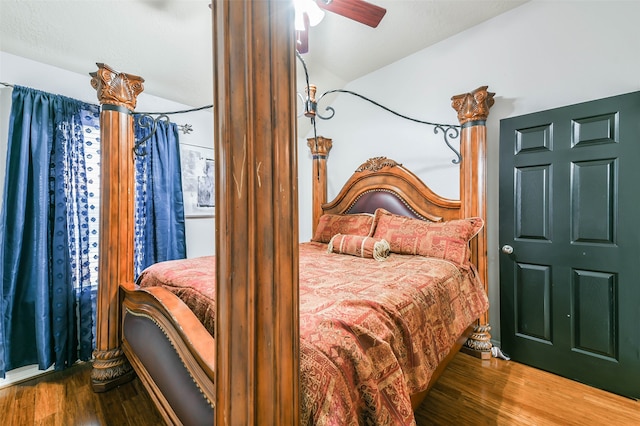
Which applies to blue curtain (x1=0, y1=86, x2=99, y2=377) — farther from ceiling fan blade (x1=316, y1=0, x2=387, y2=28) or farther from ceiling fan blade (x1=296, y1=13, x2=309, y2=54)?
ceiling fan blade (x1=316, y1=0, x2=387, y2=28)

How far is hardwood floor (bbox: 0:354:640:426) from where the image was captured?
1.57m

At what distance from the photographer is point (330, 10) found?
5.39ft

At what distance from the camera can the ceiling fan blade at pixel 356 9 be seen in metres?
1.56

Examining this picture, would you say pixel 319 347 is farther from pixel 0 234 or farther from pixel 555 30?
pixel 555 30

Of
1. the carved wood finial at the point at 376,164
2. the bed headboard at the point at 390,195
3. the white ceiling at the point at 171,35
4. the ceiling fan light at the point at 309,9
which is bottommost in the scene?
the bed headboard at the point at 390,195

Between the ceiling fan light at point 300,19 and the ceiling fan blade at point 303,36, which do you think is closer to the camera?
the ceiling fan light at point 300,19

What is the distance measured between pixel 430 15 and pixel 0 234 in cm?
381

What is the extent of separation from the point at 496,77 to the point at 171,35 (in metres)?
2.85

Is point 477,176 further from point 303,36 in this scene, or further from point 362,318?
point 362,318

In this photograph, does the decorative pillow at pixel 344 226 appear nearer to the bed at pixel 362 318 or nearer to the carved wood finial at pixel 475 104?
the bed at pixel 362 318

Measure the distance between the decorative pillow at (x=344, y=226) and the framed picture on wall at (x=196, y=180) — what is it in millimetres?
1369

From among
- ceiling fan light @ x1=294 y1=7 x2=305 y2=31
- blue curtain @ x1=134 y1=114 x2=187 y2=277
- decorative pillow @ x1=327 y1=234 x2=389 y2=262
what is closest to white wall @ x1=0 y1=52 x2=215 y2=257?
blue curtain @ x1=134 y1=114 x2=187 y2=277

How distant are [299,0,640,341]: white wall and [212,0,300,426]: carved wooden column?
2417 mm

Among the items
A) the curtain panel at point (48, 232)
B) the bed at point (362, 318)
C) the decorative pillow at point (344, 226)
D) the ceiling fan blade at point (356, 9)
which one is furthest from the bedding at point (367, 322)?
the ceiling fan blade at point (356, 9)
